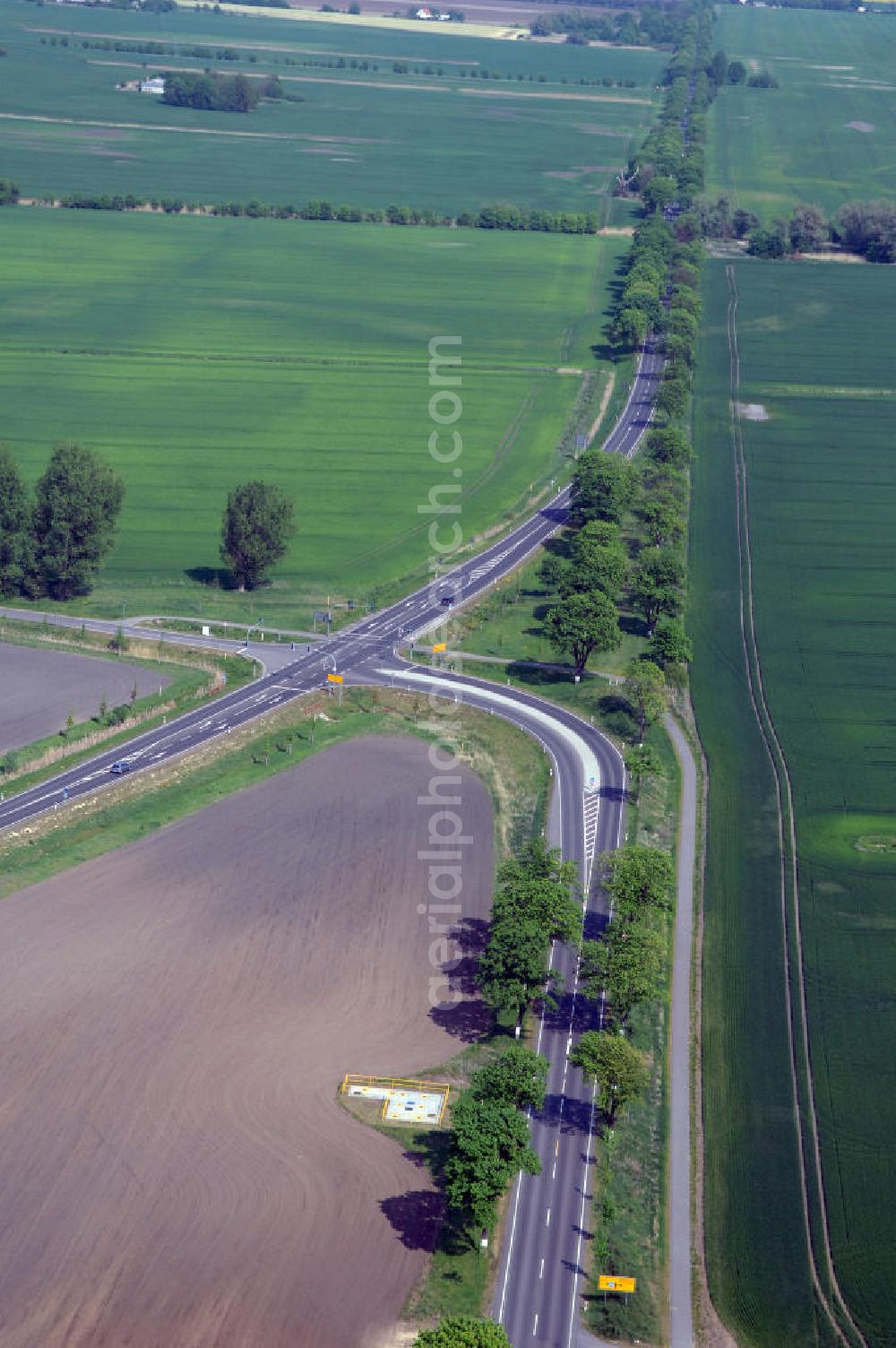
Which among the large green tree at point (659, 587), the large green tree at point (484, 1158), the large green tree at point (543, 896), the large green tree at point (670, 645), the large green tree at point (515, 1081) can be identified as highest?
the large green tree at point (659, 587)

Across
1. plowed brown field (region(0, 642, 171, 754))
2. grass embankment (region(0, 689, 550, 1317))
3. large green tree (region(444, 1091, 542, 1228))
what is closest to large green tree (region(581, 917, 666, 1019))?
grass embankment (region(0, 689, 550, 1317))

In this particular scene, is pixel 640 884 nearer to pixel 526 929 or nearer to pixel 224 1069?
pixel 526 929

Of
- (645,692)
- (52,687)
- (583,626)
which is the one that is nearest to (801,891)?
(645,692)

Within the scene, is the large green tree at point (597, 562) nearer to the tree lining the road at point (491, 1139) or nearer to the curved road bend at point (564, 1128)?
the curved road bend at point (564, 1128)

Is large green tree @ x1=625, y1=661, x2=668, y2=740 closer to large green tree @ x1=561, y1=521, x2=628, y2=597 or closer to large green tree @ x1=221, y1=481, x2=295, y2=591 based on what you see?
large green tree @ x1=561, y1=521, x2=628, y2=597

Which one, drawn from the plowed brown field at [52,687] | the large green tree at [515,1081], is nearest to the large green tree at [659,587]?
the plowed brown field at [52,687]

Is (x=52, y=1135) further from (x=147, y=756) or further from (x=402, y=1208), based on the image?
(x=147, y=756)

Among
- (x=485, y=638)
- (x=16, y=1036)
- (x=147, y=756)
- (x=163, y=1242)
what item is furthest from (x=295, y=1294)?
(x=485, y=638)
